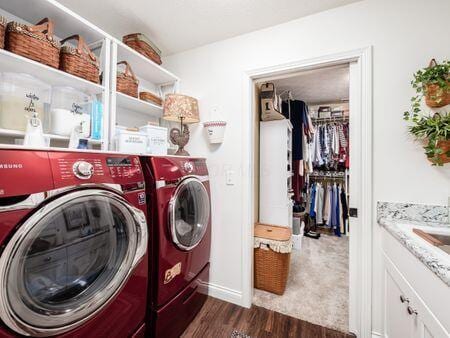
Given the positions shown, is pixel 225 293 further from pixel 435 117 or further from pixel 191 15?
pixel 191 15

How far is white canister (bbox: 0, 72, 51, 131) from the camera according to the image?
3.24 ft

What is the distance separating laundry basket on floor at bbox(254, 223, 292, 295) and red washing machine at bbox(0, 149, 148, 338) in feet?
3.85

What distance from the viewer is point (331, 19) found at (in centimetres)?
153

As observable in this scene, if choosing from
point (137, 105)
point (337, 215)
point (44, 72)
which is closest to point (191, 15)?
point (137, 105)

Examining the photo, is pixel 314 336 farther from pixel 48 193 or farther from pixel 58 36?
pixel 58 36

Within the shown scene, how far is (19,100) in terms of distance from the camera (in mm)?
1029

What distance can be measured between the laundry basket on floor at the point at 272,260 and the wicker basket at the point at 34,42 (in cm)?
205

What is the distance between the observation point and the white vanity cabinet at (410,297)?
0.75 meters

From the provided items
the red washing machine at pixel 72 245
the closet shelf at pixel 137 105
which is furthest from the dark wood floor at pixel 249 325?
the closet shelf at pixel 137 105

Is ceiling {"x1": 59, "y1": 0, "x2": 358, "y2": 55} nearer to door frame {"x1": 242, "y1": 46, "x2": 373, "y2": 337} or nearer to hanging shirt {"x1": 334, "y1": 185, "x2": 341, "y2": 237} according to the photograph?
door frame {"x1": 242, "y1": 46, "x2": 373, "y2": 337}

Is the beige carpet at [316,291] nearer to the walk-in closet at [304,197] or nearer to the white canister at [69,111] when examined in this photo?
the walk-in closet at [304,197]

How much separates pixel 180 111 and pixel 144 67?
1.81 feet

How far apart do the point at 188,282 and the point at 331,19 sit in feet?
7.38

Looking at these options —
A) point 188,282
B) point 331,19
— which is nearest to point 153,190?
point 188,282
